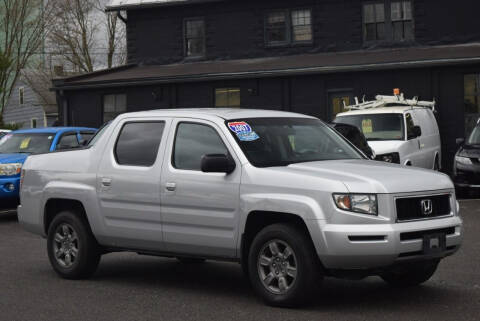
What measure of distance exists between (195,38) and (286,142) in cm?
2418

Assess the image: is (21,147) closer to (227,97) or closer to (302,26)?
(227,97)

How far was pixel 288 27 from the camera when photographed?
30672mm

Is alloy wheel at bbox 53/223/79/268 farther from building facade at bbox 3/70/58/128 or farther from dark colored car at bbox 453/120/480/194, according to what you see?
building facade at bbox 3/70/58/128

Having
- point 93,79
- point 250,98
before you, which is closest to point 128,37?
point 93,79

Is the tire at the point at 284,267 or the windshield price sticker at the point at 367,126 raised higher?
the windshield price sticker at the point at 367,126

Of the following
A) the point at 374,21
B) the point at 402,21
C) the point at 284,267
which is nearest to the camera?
the point at 284,267

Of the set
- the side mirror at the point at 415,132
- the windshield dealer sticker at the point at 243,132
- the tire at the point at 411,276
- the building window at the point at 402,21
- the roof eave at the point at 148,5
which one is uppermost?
the roof eave at the point at 148,5

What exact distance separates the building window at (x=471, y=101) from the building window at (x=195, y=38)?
9970 mm

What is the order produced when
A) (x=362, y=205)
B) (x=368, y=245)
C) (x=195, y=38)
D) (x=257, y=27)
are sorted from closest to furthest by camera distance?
(x=368, y=245) < (x=362, y=205) < (x=257, y=27) < (x=195, y=38)

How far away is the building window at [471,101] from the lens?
85.8ft

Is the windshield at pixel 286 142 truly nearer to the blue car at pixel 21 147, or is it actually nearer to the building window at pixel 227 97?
the blue car at pixel 21 147

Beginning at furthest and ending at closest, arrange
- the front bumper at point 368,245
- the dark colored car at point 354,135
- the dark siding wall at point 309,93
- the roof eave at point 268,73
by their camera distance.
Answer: the dark siding wall at point 309,93, the roof eave at point 268,73, the dark colored car at point 354,135, the front bumper at point 368,245

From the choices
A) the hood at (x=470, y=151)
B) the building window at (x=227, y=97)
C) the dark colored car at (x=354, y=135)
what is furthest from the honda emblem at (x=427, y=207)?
the building window at (x=227, y=97)

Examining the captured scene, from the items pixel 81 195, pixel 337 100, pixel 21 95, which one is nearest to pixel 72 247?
A: pixel 81 195
